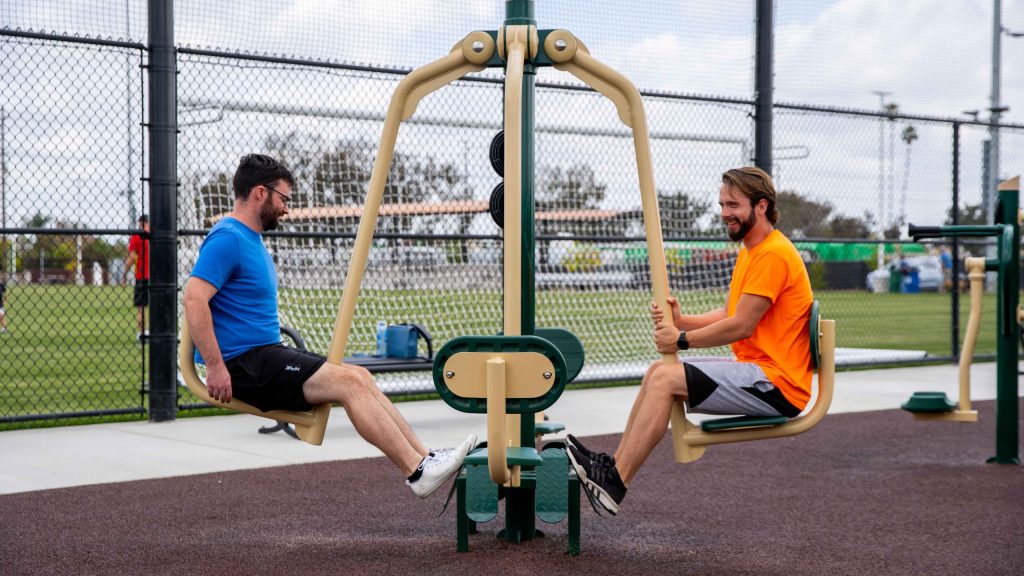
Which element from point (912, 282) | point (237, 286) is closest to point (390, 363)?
point (237, 286)

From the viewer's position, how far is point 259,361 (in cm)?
442

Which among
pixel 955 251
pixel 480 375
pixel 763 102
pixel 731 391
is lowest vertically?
pixel 731 391

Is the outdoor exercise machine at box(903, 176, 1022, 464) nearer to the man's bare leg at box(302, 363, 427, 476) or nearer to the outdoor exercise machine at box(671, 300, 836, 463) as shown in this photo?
the outdoor exercise machine at box(671, 300, 836, 463)

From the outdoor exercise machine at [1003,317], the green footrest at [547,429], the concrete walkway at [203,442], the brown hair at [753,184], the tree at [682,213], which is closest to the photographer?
the brown hair at [753,184]

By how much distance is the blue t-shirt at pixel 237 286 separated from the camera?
4469mm

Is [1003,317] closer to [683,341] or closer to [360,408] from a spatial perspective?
[683,341]

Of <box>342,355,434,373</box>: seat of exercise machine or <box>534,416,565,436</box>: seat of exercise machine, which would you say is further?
<box>342,355,434,373</box>: seat of exercise machine

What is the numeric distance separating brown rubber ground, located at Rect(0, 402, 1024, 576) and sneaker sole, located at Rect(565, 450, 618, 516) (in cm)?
21

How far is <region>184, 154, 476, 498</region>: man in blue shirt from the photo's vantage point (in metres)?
4.36

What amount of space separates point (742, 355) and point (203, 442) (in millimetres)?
3690

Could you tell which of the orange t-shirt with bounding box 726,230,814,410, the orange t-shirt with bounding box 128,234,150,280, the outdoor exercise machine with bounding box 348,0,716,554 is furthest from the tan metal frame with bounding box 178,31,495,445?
the orange t-shirt with bounding box 128,234,150,280

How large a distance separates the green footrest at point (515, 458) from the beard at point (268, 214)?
1.32 m

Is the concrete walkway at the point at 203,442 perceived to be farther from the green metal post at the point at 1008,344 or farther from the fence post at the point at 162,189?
the green metal post at the point at 1008,344

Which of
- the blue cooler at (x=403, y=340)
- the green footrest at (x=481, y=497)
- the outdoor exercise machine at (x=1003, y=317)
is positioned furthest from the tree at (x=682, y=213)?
the green footrest at (x=481, y=497)
